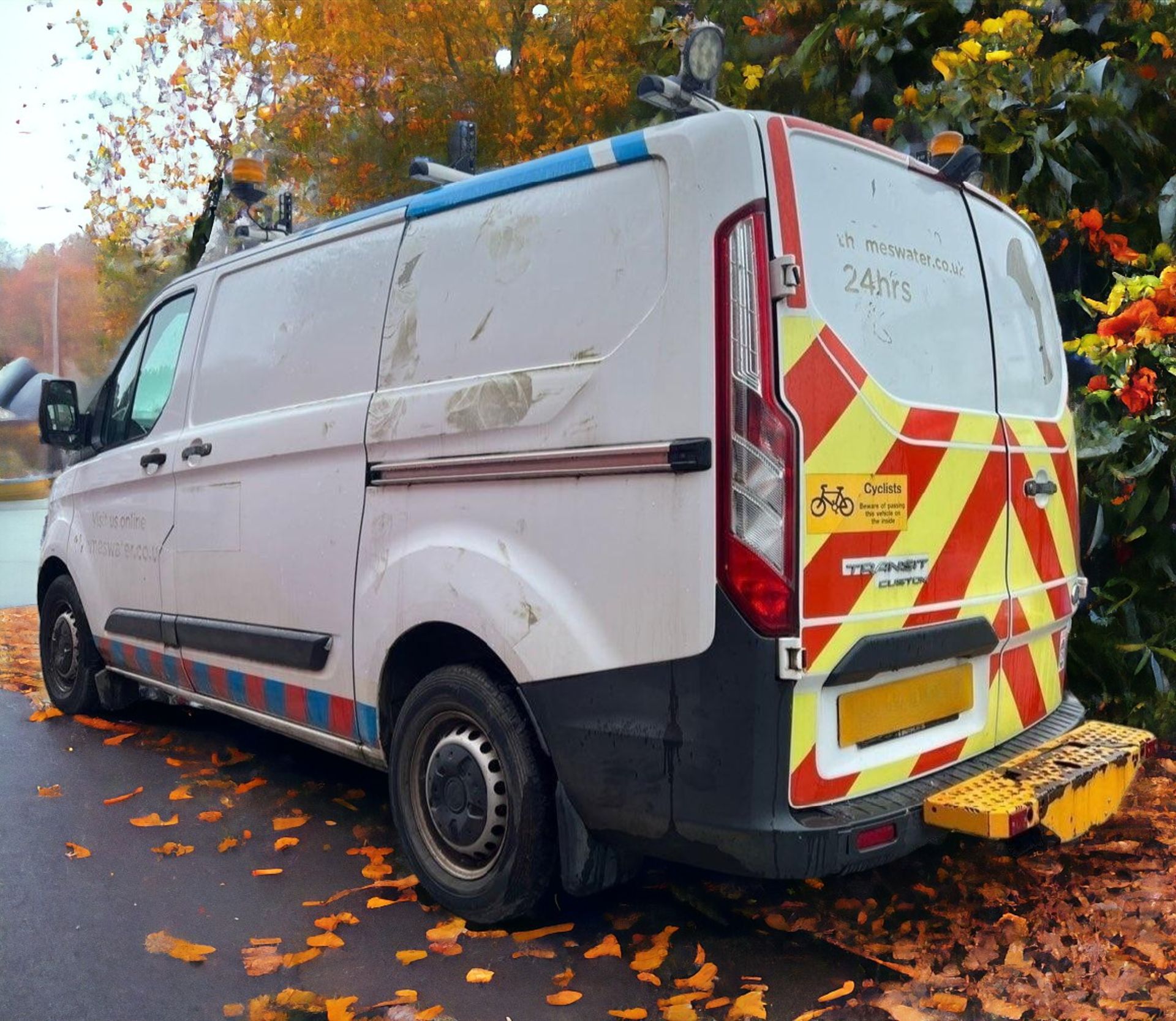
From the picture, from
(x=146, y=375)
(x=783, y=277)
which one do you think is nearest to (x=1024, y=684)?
(x=783, y=277)

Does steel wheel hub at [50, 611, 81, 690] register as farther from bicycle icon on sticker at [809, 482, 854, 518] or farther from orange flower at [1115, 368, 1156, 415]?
orange flower at [1115, 368, 1156, 415]

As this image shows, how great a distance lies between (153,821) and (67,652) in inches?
76.1

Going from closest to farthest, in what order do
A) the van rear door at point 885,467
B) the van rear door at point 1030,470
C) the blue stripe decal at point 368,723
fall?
the van rear door at point 885,467, the van rear door at point 1030,470, the blue stripe decal at point 368,723

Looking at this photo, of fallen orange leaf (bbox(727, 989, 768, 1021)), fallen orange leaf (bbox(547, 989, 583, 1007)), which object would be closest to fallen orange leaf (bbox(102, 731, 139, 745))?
fallen orange leaf (bbox(547, 989, 583, 1007))

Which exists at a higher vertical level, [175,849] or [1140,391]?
[1140,391]

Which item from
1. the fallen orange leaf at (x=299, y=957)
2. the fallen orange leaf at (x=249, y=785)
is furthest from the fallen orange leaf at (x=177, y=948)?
the fallen orange leaf at (x=249, y=785)

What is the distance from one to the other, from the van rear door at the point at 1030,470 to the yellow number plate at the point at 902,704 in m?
0.23

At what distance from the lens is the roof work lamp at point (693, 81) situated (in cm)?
294

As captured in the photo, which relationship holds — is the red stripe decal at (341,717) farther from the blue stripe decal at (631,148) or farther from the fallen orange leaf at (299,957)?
the blue stripe decal at (631,148)

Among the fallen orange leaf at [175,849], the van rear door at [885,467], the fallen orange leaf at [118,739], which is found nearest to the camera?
the van rear door at [885,467]

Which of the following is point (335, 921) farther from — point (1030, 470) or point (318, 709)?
point (1030, 470)

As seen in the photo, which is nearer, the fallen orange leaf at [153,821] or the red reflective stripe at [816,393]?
the red reflective stripe at [816,393]

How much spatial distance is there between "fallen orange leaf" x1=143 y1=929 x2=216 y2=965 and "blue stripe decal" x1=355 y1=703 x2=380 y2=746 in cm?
74

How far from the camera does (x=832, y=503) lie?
270 centimetres
